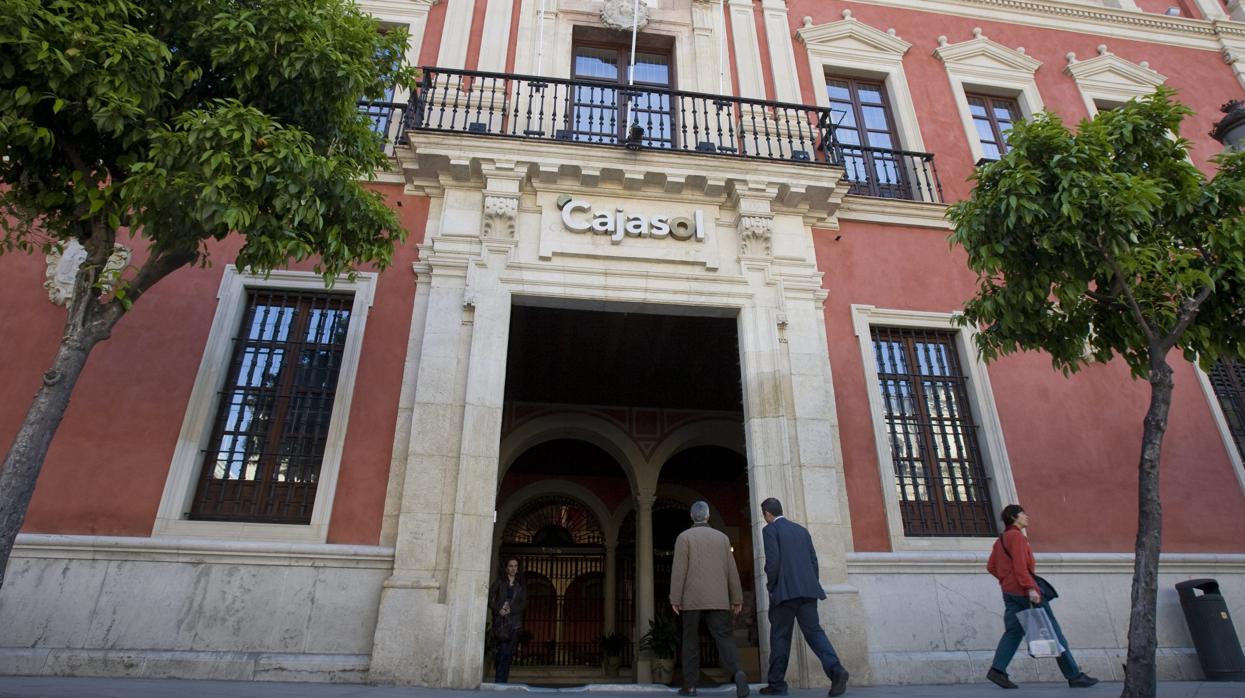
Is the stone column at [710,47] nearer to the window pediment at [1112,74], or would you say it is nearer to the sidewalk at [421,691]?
the window pediment at [1112,74]

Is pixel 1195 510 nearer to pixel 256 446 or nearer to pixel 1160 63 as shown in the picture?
pixel 1160 63

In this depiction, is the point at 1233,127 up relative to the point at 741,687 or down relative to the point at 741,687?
up

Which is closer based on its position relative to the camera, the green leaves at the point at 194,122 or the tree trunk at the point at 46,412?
the tree trunk at the point at 46,412

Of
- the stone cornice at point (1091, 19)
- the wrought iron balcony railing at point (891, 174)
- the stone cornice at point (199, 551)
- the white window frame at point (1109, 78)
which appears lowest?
the stone cornice at point (199, 551)

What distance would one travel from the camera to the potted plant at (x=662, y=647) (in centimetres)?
1005

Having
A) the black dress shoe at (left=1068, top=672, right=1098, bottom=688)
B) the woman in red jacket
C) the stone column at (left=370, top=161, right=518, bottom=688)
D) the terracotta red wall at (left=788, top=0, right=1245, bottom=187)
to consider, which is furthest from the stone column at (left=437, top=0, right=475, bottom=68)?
the black dress shoe at (left=1068, top=672, right=1098, bottom=688)

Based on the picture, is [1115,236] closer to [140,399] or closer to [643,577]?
[643,577]

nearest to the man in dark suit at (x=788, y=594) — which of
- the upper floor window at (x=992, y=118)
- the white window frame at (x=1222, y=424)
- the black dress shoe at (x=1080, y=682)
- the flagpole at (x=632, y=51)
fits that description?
the black dress shoe at (x=1080, y=682)

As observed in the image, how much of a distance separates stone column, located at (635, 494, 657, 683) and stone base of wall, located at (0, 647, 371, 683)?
222 inches

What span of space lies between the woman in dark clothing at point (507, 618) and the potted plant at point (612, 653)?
414cm

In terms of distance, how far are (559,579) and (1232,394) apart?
1059cm

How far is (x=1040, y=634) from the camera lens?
16.1 ft

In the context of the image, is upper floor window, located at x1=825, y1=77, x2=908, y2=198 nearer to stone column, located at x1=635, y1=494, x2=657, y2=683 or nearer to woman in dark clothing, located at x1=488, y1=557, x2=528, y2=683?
stone column, located at x1=635, y1=494, x2=657, y2=683

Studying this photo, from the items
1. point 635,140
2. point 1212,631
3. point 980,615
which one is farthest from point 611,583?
point 1212,631
